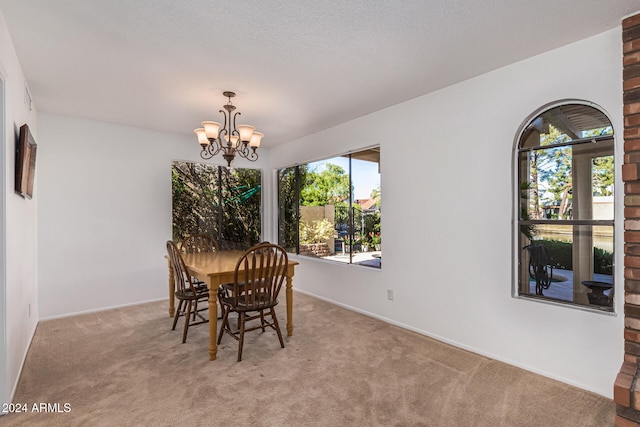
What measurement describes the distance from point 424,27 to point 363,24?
1.29 ft

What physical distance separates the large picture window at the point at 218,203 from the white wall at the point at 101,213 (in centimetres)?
18

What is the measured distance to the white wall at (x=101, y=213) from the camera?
376cm

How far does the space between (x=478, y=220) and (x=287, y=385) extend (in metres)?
2.04

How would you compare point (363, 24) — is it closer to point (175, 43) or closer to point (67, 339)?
point (175, 43)

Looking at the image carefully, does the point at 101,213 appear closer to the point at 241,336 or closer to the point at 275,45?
the point at 241,336

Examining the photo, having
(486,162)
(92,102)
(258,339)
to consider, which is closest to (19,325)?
(258,339)

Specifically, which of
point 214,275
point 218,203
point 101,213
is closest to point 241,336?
point 214,275

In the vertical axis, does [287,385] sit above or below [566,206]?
below

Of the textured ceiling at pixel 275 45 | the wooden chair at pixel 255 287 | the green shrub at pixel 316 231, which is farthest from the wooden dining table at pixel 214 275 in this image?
the textured ceiling at pixel 275 45

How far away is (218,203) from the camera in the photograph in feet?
16.8

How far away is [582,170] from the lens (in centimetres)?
236

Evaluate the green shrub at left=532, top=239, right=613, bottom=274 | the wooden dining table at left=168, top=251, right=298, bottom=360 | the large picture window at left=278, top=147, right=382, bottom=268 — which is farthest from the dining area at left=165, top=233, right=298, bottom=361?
the green shrub at left=532, top=239, right=613, bottom=274

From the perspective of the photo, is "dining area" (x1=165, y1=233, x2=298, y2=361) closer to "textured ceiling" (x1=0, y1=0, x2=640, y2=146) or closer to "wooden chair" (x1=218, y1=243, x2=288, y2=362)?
"wooden chair" (x1=218, y1=243, x2=288, y2=362)

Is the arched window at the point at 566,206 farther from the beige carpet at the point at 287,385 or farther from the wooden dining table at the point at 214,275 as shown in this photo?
the wooden dining table at the point at 214,275
